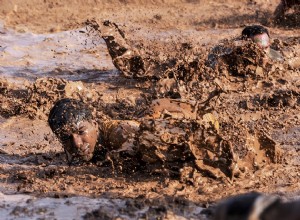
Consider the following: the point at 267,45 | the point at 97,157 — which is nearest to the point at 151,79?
the point at 267,45

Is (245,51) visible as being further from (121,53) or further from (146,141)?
(146,141)

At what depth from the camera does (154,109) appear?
207 inches

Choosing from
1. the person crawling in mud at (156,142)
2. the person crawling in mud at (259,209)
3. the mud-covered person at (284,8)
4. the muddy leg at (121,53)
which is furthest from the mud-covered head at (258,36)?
the person crawling in mud at (259,209)

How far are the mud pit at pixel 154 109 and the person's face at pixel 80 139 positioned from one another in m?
0.23

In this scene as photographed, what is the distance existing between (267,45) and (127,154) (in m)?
3.99

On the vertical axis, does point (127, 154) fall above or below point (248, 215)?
below

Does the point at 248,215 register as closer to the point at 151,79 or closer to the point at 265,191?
the point at 265,191

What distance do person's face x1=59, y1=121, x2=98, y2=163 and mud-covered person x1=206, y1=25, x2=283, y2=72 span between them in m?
3.59

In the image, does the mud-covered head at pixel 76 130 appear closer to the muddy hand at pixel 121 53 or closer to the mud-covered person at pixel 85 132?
the mud-covered person at pixel 85 132

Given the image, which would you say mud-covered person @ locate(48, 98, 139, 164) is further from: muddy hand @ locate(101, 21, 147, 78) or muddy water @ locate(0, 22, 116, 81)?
muddy water @ locate(0, 22, 116, 81)

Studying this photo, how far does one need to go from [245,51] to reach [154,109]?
3213mm

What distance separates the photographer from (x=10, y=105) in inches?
303

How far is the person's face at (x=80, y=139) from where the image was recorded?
4742 millimetres

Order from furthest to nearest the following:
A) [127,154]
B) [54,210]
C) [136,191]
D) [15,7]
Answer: [15,7] → [127,154] → [136,191] → [54,210]
